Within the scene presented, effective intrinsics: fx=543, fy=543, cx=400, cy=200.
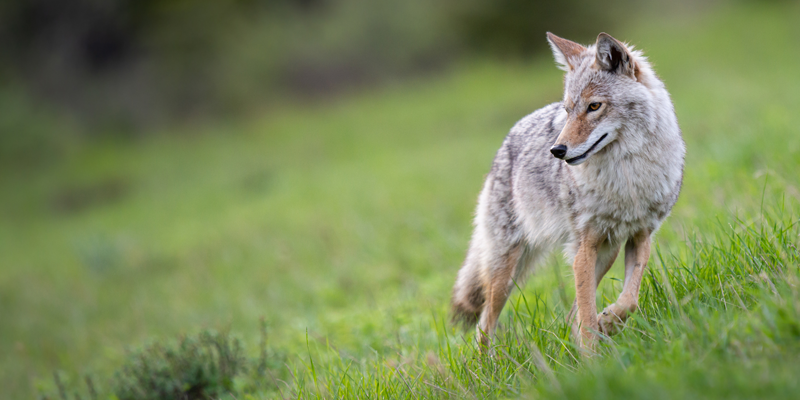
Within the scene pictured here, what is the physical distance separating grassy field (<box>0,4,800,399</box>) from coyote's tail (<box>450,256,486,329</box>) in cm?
20

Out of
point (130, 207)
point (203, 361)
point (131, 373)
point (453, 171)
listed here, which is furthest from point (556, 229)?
→ point (130, 207)

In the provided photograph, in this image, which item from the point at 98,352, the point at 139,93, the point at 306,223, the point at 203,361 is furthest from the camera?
the point at 139,93

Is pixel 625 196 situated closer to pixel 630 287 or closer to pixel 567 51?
pixel 630 287

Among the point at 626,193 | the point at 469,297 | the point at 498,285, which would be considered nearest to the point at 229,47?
the point at 469,297

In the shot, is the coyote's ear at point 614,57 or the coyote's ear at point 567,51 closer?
the coyote's ear at point 614,57

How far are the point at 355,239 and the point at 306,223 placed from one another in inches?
70.4

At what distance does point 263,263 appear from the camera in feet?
27.6

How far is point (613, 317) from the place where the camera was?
2934mm

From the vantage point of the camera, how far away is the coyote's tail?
4031 millimetres

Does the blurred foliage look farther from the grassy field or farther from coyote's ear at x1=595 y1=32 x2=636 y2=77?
coyote's ear at x1=595 y1=32 x2=636 y2=77

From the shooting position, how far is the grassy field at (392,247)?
2553 mm

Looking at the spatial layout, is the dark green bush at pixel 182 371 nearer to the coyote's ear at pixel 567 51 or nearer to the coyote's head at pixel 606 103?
the coyote's head at pixel 606 103

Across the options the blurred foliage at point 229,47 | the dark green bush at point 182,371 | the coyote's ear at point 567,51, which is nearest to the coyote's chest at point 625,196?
the coyote's ear at point 567,51

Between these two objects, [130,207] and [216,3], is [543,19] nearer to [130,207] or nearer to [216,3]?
[216,3]
